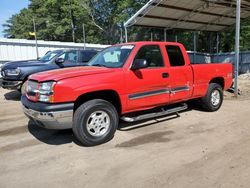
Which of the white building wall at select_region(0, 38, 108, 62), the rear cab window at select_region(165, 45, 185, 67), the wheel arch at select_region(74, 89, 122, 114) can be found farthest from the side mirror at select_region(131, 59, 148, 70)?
the white building wall at select_region(0, 38, 108, 62)

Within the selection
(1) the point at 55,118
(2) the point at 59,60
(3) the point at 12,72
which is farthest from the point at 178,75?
(3) the point at 12,72

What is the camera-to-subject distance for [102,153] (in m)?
4.62

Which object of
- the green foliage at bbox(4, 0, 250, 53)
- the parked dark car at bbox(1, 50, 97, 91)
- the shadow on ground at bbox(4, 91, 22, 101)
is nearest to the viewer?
the parked dark car at bbox(1, 50, 97, 91)

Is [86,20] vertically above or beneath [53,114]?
above

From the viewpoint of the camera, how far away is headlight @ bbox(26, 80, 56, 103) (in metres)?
4.50

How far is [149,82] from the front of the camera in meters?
5.60

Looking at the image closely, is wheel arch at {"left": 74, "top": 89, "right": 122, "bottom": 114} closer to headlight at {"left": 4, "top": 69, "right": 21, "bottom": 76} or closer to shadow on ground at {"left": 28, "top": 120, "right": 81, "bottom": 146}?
shadow on ground at {"left": 28, "top": 120, "right": 81, "bottom": 146}

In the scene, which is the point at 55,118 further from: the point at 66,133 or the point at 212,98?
the point at 212,98

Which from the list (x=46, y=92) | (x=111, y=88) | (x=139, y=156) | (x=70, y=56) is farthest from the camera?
(x=70, y=56)

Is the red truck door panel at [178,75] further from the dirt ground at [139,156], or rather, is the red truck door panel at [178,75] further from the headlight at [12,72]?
the headlight at [12,72]

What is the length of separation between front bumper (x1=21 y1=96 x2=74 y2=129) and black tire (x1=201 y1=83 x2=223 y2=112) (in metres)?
4.02

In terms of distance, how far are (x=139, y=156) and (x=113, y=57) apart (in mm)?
2383

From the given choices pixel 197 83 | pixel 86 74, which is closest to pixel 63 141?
pixel 86 74

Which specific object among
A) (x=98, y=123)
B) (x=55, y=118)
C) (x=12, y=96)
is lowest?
(x=12, y=96)
